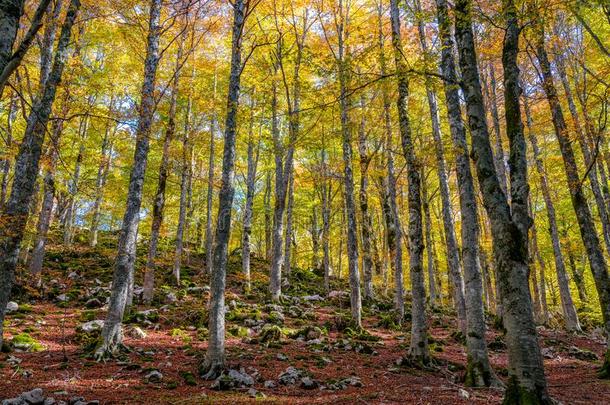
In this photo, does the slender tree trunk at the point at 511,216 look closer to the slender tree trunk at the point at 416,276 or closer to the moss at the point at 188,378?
the slender tree trunk at the point at 416,276

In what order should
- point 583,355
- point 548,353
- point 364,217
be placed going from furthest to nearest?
point 364,217, point 583,355, point 548,353

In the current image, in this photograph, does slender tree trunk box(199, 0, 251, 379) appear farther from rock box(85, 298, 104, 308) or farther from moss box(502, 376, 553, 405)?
rock box(85, 298, 104, 308)

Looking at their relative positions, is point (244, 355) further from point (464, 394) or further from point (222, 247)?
point (464, 394)

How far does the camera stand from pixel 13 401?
473 cm

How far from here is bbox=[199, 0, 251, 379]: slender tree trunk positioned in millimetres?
7336

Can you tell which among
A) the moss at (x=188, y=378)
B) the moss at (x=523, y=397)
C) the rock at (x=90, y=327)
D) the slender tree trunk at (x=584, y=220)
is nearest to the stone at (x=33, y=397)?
the moss at (x=188, y=378)

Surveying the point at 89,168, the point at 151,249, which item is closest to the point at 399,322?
the point at 151,249

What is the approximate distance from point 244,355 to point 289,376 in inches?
80.1

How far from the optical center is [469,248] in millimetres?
7934

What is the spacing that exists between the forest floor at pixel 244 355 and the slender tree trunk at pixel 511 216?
4.91 feet

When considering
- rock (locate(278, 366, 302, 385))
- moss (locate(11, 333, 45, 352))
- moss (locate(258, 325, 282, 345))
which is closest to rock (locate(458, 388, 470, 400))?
rock (locate(278, 366, 302, 385))

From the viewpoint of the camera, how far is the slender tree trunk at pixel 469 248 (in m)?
7.29

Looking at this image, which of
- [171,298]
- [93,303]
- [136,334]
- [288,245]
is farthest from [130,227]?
[288,245]

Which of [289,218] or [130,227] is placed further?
[289,218]
